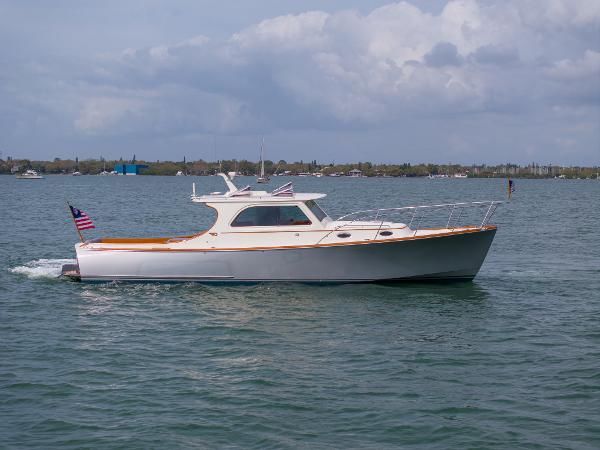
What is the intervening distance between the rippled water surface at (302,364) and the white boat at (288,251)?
1.49ft

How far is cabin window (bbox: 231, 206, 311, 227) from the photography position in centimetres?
2102

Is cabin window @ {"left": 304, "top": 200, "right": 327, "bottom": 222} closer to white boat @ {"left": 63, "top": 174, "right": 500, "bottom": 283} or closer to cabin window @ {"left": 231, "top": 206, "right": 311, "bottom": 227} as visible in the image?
white boat @ {"left": 63, "top": 174, "right": 500, "bottom": 283}

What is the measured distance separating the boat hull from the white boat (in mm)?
27

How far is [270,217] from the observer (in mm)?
21047

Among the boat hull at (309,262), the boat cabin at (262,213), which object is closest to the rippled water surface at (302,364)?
the boat hull at (309,262)

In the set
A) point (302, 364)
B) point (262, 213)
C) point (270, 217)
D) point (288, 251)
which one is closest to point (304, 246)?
point (288, 251)

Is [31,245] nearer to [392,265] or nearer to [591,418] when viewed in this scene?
[392,265]

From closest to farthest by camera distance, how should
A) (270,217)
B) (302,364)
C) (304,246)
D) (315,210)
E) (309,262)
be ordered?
(302,364) → (304,246) → (309,262) → (270,217) → (315,210)

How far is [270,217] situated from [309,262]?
1661 millimetres

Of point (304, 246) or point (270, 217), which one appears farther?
point (270, 217)

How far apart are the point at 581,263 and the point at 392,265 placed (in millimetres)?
9515

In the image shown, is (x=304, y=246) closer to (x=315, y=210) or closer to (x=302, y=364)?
(x=315, y=210)

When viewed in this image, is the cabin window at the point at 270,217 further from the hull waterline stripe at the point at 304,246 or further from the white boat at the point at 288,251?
the hull waterline stripe at the point at 304,246

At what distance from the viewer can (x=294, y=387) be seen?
12.9 m
